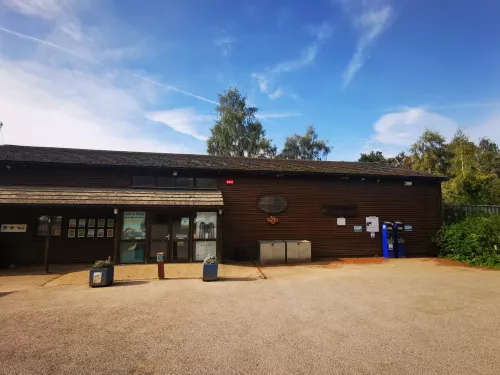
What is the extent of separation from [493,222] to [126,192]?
1587 cm

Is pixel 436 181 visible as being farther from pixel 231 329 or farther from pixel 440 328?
pixel 231 329

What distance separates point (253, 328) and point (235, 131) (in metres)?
29.5

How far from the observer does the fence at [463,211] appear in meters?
14.3

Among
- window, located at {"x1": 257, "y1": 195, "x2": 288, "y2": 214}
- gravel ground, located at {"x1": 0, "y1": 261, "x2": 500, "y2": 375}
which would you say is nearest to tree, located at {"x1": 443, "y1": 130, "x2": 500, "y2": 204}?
window, located at {"x1": 257, "y1": 195, "x2": 288, "y2": 214}

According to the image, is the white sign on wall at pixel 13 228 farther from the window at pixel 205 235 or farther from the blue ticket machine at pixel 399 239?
the blue ticket machine at pixel 399 239

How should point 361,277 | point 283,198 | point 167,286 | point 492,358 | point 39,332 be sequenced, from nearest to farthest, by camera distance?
point 492,358 < point 39,332 < point 167,286 < point 361,277 < point 283,198

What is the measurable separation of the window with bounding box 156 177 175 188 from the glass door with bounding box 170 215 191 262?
173cm

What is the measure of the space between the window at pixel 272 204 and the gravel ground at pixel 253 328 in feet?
17.9

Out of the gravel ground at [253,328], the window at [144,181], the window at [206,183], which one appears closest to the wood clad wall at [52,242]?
the window at [144,181]

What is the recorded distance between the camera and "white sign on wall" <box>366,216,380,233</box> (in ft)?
49.3

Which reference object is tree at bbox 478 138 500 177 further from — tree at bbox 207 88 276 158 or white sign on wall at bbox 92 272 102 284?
white sign on wall at bbox 92 272 102 284

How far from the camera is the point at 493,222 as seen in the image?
12.4 m

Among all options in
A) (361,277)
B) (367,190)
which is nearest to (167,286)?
(361,277)

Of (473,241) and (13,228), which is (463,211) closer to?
(473,241)
